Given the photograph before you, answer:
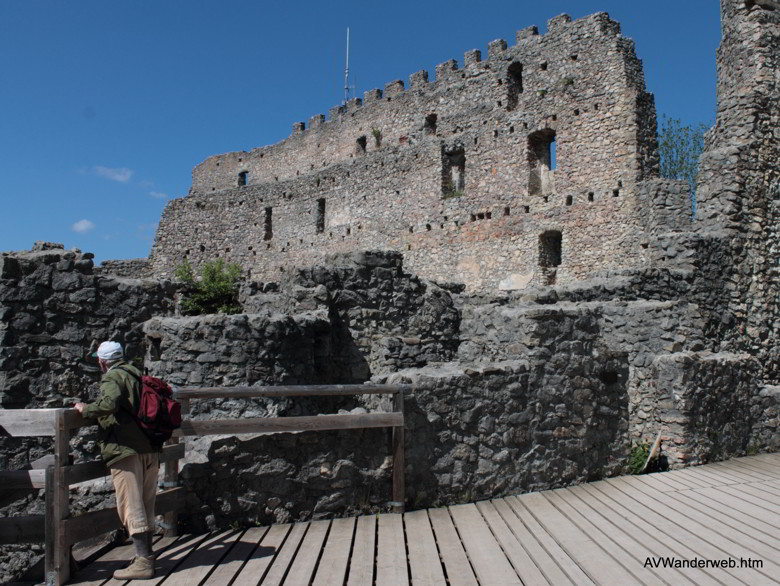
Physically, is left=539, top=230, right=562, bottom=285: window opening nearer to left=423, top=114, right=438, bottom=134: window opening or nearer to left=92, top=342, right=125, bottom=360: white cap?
left=423, top=114, right=438, bottom=134: window opening

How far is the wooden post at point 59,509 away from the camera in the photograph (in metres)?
4.34

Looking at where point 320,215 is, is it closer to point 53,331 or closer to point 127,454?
point 53,331

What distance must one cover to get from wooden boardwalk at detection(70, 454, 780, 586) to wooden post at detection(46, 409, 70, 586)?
14cm

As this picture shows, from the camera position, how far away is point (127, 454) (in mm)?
4516

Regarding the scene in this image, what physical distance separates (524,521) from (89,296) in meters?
6.51

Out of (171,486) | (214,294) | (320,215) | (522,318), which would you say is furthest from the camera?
(320,215)

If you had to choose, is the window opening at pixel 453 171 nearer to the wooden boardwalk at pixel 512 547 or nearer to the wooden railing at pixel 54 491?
the wooden boardwalk at pixel 512 547

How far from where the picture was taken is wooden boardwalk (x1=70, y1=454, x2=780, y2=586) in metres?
4.48

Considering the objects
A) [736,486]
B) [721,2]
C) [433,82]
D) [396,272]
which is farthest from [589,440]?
[433,82]

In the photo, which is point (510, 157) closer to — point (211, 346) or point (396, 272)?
point (396, 272)

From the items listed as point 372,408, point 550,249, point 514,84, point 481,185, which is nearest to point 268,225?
point 481,185

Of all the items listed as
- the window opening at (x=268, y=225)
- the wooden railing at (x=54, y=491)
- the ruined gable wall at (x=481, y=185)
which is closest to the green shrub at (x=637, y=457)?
the wooden railing at (x=54, y=491)

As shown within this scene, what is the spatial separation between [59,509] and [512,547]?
3.18 metres

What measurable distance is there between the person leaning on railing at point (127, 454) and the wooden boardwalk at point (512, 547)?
208 millimetres
